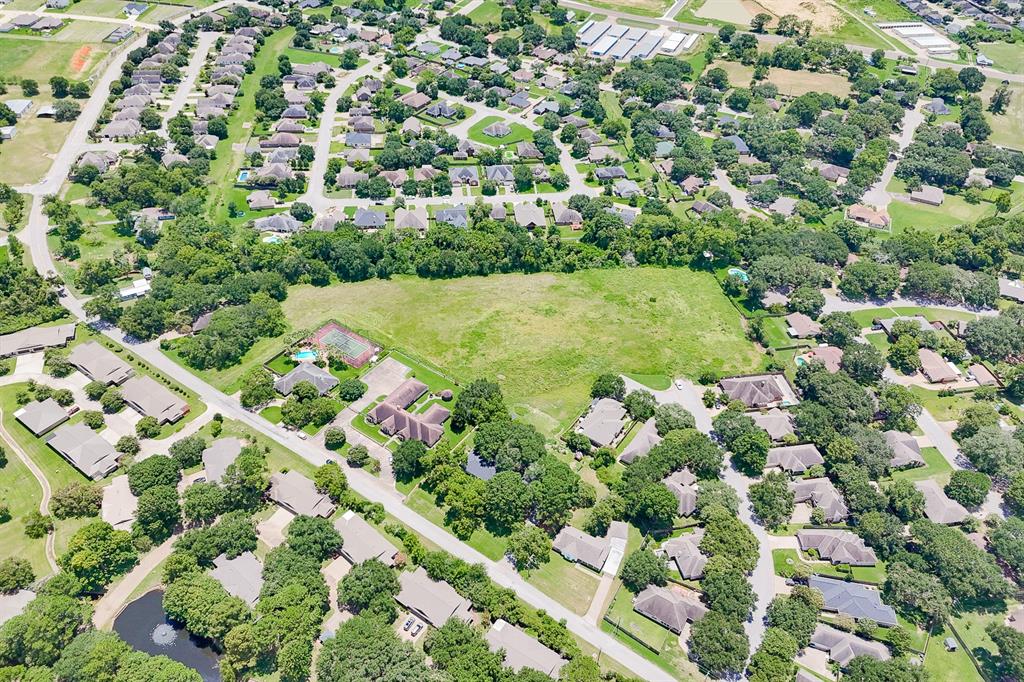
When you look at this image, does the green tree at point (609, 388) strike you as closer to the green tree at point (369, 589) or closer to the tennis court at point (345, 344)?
the tennis court at point (345, 344)

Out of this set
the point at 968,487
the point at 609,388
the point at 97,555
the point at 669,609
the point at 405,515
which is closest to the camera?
the point at 669,609

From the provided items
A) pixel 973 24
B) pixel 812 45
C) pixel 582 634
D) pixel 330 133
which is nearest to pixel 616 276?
pixel 582 634

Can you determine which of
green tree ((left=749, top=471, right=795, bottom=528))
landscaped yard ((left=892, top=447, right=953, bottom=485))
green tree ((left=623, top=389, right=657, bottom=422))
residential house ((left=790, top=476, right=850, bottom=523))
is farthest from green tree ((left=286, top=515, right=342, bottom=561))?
landscaped yard ((left=892, top=447, right=953, bottom=485))

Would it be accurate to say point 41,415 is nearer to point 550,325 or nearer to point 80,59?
point 550,325

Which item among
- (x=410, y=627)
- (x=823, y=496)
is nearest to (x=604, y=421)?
(x=823, y=496)

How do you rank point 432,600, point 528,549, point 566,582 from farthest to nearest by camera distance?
point 528,549 → point 566,582 → point 432,600

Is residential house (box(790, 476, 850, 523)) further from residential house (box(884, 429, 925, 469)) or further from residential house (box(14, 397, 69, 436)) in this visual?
residential house (box(14, 397, 69, 436))

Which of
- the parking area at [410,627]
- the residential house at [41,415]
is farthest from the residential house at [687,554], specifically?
the residential house at [41,415]
